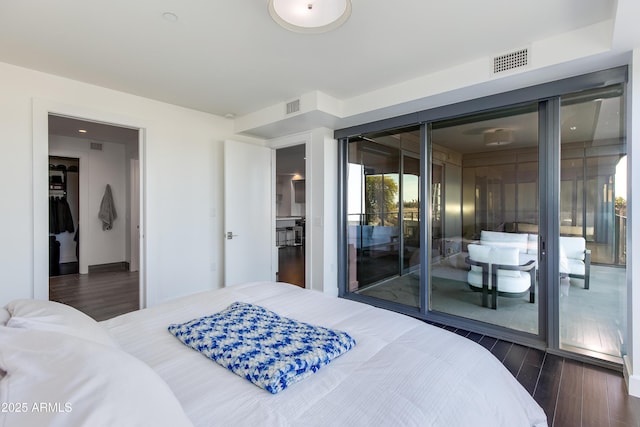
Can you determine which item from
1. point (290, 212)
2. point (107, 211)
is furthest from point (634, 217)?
point (290, 212)

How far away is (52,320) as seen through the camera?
1.18m

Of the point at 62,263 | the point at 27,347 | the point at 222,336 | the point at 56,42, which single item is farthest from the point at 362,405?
the point at 62,263

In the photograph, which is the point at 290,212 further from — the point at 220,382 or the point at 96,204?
the point at 220,382

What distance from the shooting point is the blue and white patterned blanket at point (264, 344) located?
1106mm

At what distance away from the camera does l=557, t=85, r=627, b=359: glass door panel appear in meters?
2.37

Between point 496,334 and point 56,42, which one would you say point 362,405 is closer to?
point 496,334

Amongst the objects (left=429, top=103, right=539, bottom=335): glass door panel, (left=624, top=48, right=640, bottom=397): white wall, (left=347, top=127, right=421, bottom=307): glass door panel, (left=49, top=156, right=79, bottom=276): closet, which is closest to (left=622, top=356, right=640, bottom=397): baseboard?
(left=624, top=48, right=640, bottom=397): white wall

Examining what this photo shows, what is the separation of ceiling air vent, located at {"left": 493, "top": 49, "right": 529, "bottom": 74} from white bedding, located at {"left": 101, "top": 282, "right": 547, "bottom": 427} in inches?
84.4

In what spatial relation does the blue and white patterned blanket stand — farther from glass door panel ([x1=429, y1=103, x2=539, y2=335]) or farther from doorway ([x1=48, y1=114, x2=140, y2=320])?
doorway ([x1=48, y1=114, x2=140, y2=320])

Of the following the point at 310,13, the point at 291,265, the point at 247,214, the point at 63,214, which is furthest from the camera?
the point at 291,265

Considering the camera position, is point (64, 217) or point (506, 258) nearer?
point (506, 258)

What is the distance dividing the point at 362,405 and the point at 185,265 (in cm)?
346

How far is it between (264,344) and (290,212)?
28.8ft

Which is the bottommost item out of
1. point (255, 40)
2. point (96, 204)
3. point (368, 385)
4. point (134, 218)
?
point (368, 385)
